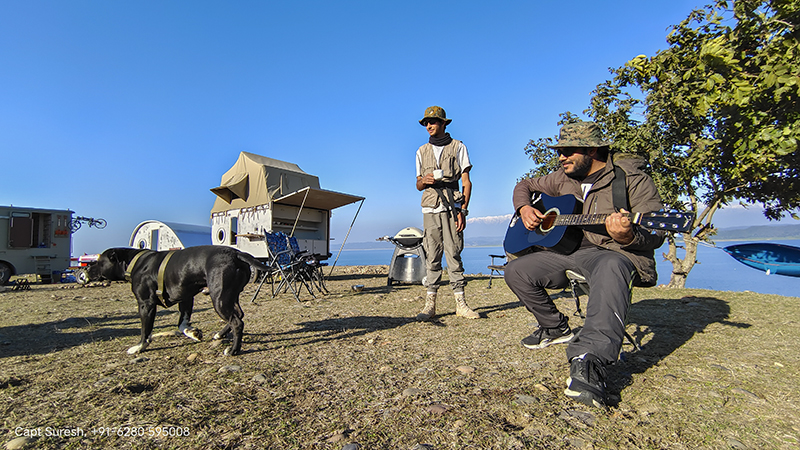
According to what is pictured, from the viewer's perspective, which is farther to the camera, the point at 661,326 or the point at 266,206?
the point at 266,206

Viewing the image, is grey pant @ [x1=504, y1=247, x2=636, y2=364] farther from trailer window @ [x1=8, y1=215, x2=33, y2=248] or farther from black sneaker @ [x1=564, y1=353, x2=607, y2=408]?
trailer window @ [x1=8, y1=215, x2=33, y2=248]

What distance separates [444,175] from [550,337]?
2192mm

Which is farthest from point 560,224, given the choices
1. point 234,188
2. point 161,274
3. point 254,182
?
point 234,188

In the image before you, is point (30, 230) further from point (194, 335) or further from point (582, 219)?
point (582, 219)

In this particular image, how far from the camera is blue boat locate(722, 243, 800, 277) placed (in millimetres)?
8172

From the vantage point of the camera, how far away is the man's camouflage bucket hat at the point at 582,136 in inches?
109

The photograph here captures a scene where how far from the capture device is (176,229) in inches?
663

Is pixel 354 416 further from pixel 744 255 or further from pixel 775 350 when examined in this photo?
pixel 744 255

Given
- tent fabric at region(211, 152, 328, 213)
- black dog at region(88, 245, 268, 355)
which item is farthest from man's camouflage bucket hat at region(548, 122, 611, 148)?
tent fabric at region(211, 152, 328, 213)

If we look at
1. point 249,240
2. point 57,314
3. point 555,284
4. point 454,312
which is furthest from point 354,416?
point 249,240

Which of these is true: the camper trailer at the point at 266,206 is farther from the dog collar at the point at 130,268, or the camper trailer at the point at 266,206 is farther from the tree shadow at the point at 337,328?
the dog collar at the point at 130,268

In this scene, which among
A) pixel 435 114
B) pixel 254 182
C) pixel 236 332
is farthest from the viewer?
pixel 254 182

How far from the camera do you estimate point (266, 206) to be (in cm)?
1077

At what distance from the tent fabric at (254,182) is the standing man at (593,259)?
917 cm
